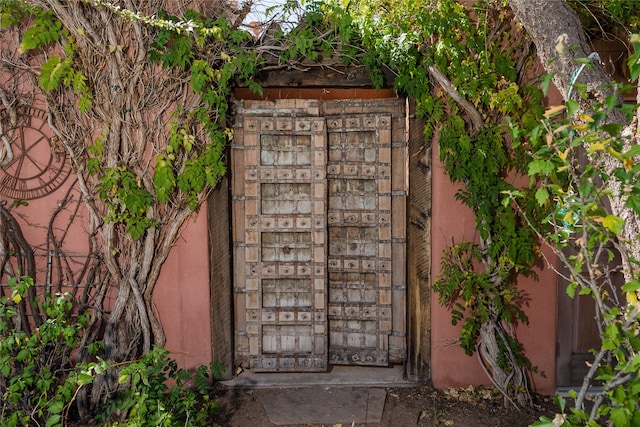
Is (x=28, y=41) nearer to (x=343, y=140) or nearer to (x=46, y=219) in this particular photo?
(x=46, y=219)

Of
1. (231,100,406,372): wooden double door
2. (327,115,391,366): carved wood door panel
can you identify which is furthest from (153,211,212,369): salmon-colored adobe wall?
(327,115,391,366): carved wood door panel

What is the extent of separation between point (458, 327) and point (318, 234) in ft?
4.18

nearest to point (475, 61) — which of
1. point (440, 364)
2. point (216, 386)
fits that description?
point (440, 364)

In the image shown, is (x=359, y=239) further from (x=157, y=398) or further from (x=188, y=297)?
(x=157, y=398)

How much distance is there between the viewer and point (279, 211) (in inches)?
189

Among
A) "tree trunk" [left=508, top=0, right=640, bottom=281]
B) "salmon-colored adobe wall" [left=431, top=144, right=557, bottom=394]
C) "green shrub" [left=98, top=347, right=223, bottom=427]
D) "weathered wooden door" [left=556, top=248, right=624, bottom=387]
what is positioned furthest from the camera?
"weathered wooden door" [left=556, top=248, right=624, bottom=387]

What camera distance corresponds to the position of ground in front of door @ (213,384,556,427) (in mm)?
→ 4184

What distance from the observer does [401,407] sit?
4.38 m

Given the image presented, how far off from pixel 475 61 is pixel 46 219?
132 inches

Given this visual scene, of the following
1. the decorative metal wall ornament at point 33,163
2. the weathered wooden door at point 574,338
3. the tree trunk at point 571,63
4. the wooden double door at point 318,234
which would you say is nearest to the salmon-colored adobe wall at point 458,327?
the weathered wooden door at point 574,338

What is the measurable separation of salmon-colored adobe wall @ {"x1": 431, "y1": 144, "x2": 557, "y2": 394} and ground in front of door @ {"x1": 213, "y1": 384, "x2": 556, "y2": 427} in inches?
4.6

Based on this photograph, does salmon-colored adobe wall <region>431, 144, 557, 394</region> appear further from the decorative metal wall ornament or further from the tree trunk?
the decorative metal wall ornament

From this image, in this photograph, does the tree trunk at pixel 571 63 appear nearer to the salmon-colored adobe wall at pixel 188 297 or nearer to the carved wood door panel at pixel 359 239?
the carved wood door panel at pixel 359 239

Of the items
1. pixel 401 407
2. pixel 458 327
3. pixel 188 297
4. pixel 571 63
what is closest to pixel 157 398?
pixel 188 297
